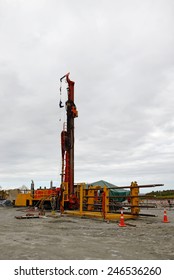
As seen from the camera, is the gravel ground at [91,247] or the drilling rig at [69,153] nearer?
the gravel ground at [91,247]

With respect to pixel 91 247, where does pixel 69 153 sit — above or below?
above

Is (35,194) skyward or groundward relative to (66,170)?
groundward

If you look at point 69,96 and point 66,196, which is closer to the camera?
point 66,196

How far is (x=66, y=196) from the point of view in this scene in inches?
947

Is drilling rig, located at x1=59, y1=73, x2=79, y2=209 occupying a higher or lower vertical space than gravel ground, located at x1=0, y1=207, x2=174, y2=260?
higher

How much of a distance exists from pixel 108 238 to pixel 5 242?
3016mm

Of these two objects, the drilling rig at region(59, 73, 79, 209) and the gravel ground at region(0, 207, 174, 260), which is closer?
the gravel ground at region(0, 207, 174, 260)

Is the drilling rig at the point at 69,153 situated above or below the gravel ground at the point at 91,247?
above

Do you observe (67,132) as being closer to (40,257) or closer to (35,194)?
(35,194)

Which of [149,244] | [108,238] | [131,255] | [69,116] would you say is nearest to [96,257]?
[131,255]

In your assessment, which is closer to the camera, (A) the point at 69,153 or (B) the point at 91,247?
(B) the point at 91,247

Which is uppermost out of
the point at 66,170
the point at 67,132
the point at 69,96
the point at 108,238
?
the point at 69,96
